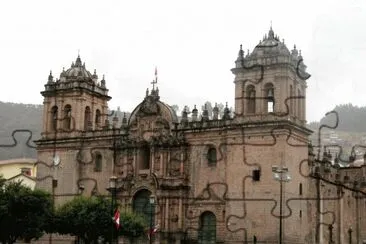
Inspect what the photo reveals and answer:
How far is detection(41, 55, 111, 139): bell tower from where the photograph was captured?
46.4 meters

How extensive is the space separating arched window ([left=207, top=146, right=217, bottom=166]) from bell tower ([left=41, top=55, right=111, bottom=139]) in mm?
9408

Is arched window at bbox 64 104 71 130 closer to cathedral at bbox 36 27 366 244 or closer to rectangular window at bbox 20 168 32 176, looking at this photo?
cathedral at bbox 36 27 366 244

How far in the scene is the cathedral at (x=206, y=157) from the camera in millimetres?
37531

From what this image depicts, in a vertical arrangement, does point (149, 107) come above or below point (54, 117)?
above

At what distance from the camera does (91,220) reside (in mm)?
35469

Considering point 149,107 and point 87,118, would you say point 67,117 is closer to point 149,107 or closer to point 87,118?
point 87,118

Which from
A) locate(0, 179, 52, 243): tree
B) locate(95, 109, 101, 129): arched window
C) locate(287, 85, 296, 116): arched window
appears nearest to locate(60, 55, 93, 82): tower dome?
locate(95, 109, 101, 129): arched window

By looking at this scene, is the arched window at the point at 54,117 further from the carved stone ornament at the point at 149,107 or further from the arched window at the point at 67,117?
the carved stone ornament at the point at 149,107

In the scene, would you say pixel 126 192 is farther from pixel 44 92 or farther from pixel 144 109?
pixel 44 92

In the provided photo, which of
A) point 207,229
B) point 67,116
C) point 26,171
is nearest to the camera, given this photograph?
point 207,229

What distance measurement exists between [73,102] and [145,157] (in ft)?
22.5

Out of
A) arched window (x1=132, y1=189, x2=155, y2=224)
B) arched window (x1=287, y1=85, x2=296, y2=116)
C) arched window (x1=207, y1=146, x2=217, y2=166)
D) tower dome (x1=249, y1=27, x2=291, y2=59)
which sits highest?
tower dome (x1=249, y1=27, x2=291, y2=59)

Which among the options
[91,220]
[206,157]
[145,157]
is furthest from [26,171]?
[91,220]

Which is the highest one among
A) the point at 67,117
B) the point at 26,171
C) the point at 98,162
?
the point at 67,117
